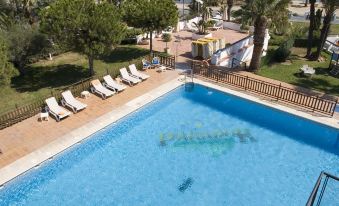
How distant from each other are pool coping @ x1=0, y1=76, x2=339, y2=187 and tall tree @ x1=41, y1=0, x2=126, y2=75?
4.73 meters

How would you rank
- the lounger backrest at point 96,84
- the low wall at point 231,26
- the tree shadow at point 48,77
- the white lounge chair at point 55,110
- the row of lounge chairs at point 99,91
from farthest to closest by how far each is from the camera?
the low wall at point 231,26
the tree shadow at point 48,77
the lounger backrest at point 96,84
the row of lounge chairs at point 99,91
the white lounge chair at point 55,110

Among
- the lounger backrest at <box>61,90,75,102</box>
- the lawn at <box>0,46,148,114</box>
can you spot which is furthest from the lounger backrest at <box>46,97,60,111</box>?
the lawn at <box>0,46,148,114</box>

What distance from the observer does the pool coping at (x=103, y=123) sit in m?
14.9

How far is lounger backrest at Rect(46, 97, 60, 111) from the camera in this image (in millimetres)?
19125

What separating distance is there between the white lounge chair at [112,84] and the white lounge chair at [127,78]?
86cm

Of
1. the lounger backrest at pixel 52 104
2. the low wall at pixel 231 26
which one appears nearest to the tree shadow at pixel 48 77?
the lounger backrest at pixel 52 104

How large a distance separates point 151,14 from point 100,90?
7.79 m

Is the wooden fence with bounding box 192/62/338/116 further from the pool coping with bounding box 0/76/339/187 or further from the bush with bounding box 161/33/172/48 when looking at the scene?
the bush with bounding box 161/33/172/48

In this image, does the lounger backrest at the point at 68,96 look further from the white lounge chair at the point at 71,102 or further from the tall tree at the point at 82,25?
the tall tree at the point at 82,25

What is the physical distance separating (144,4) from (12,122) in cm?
1331

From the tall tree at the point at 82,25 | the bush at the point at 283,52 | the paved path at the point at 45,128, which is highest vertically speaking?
the tall tree at the point at 82,25

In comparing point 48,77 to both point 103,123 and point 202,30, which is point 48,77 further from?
point 202,30

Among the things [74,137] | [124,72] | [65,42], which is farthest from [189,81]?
[74,137]

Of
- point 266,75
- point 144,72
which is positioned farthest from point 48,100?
point 266,75
